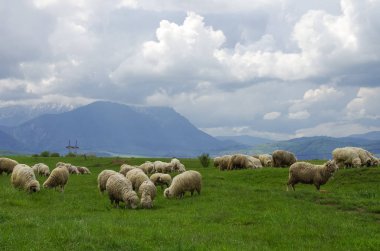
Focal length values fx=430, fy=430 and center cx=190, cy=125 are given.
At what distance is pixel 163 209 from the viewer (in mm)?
23078

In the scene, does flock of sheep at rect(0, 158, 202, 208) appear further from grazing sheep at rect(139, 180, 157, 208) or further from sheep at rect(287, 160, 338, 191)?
sheep at rect(287, 160, 338, 191)

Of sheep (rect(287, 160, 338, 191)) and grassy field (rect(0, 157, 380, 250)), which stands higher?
sheep (rect(287, 160, 338, 191))

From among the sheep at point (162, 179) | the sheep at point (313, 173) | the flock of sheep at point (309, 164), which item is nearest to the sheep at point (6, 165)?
the sheep at point (162, 179)

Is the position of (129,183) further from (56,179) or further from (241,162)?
(241,162)

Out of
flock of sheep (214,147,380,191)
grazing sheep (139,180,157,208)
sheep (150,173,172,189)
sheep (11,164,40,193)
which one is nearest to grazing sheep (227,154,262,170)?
flock of sheep (214,147,380,191)

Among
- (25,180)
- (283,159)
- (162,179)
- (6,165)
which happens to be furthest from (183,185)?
(6,165)

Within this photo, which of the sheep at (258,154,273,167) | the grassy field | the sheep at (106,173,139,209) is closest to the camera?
the grassy field

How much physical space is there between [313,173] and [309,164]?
809 millimetres

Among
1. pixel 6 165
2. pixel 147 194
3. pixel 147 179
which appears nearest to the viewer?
pixel 147 194

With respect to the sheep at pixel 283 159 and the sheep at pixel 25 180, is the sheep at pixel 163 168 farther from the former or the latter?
the sheep at pixel 25 180

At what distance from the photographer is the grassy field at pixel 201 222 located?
1355 centimetres

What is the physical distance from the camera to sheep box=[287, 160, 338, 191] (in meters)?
29.4

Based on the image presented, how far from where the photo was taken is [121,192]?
24.2 metres

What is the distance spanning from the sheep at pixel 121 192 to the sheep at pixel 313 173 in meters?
12.0
